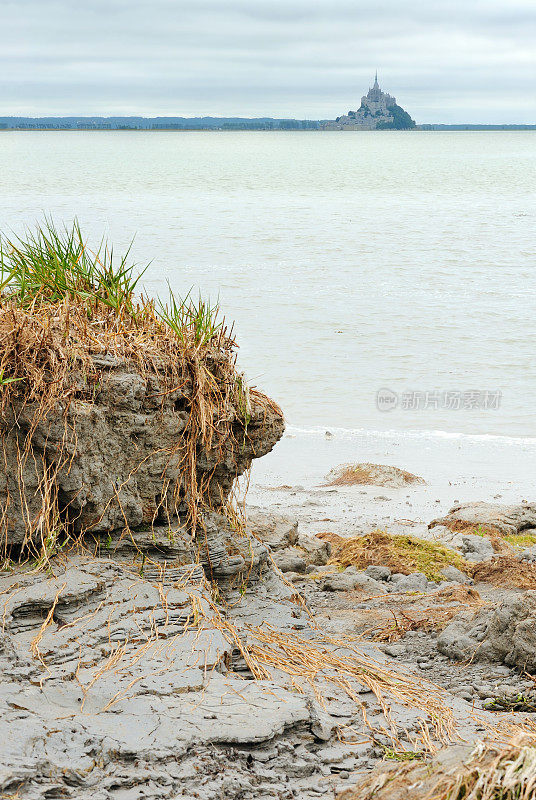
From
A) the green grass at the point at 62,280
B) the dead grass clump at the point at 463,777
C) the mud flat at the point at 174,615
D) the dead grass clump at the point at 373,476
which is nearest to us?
the dead grass clump at the point at 463,777

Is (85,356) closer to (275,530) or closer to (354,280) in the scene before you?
(275,530)

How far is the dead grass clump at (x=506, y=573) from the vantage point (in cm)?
595

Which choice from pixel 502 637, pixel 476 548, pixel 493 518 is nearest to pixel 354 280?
pixel 493 518

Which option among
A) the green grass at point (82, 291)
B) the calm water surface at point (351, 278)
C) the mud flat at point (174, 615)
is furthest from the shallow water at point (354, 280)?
the mud flat at point (174, 615)

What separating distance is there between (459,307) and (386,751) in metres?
18.1

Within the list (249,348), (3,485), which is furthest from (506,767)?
(249,348)

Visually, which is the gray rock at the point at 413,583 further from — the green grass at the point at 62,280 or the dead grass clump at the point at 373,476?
the dead grass clump at the point at 373,476

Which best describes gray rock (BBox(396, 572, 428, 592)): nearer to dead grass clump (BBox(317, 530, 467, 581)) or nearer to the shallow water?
dead grass clump (BBox(317, 530, 467, 581))

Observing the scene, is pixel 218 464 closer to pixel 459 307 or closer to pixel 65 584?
pixel 65 584

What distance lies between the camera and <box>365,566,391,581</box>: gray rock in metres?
6.25

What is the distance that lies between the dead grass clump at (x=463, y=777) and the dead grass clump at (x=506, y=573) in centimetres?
356

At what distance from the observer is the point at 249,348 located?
16328mm

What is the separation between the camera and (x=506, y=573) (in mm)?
6172

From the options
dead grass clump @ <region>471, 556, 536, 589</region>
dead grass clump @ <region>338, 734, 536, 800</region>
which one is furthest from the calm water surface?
dead grass clump @ <region>338, 734, 536, 800</region>
